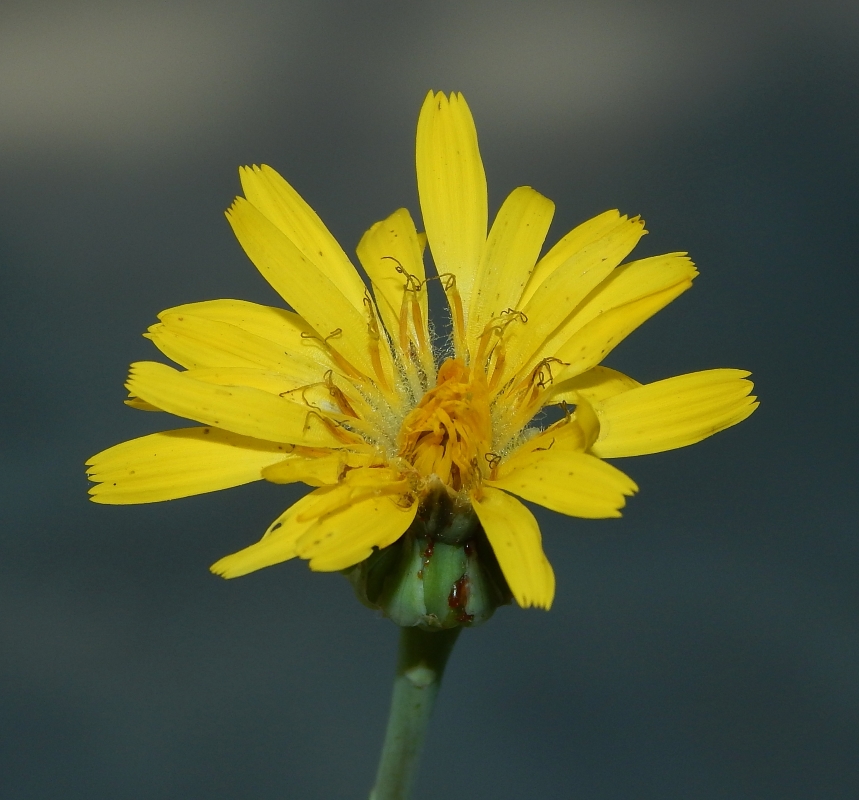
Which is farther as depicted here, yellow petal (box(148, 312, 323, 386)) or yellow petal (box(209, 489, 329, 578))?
yellow petal (box(148, 312, 323, 386))

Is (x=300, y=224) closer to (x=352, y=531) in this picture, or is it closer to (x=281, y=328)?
(x=281, y=328)

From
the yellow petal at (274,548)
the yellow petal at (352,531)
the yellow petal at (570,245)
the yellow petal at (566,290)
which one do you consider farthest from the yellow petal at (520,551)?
the yellow petal at (570,245)

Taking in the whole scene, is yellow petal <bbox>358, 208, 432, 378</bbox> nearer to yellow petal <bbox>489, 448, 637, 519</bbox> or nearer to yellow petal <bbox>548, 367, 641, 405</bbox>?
yellow petal <bbox>548, 367, 641, 405</bbox>

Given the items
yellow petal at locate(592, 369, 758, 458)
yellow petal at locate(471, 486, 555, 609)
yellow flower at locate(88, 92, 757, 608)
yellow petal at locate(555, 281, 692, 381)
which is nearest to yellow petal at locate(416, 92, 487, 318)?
yellow flower at locate(88, 92, 757, 608)

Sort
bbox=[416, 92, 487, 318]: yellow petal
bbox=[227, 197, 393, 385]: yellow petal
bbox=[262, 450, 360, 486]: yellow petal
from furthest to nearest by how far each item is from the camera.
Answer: bbox=[416, 92, 487, 318]: yellow petal → bbox=[227, 197, 393, 385]: yellow petal → bbox=[262, 450, 360, 486]: yellow petal

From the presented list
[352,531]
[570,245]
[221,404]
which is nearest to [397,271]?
[570,245]

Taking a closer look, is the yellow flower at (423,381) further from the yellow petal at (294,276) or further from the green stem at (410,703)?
the green stem at (410,703)
